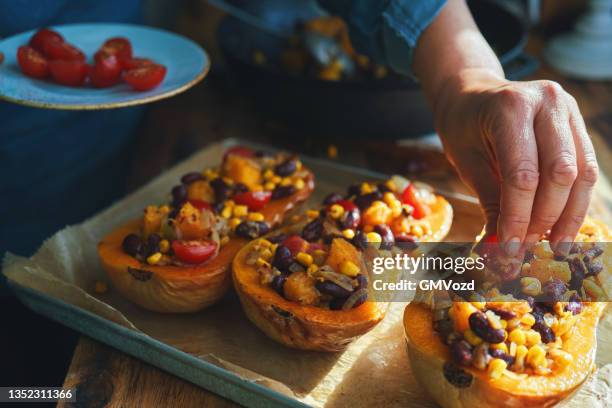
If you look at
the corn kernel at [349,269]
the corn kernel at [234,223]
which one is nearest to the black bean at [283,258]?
the corn kernel at [349,269]

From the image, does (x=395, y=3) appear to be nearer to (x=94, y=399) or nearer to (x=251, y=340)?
(x=251, y=340)

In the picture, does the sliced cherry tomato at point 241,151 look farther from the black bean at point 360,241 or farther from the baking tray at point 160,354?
the baking tray at point 160,354

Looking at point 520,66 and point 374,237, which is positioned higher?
point 520,66

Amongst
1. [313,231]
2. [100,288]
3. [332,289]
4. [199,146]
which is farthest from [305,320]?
[199,146]

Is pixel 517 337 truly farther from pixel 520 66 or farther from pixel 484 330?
pixel 520 66

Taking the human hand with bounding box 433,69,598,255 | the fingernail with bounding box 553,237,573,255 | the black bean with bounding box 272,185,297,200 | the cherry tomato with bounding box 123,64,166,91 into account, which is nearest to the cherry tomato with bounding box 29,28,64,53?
the cherry tomato with bounding box 123,64,166,91

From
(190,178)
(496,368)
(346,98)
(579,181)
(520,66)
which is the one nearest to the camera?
(496,368)

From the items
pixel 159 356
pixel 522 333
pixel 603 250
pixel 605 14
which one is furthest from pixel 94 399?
pixel 605 14

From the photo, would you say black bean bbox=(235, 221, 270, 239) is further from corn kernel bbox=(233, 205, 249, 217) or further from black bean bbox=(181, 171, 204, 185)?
black bean bbox=(181, 171, 204, 185)
